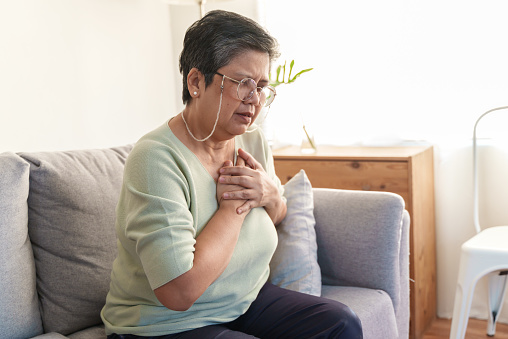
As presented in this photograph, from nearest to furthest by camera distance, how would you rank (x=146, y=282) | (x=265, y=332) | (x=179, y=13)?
(x=146, y=282), (x=265, y=332), (x=179, y=13)

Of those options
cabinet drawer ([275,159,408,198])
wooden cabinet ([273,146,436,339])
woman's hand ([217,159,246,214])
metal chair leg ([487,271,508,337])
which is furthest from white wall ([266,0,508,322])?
woman's hand ([217,159,246,214])

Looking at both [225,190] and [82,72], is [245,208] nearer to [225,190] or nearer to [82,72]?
[225,190]

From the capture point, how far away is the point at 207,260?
1.25 meters

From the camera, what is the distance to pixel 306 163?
2559 mm

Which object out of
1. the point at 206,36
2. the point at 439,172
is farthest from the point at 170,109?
the point at 206,36

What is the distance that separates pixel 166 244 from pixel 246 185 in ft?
1.06

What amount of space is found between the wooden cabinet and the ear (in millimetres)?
1178

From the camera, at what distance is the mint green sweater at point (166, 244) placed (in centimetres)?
120

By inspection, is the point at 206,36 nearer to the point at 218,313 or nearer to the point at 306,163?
the point at 218,313

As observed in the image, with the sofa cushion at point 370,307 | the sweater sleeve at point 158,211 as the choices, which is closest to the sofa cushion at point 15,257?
the sweater sleeve at point 158,211

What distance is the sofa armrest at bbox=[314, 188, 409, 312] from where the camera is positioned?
1.79 m

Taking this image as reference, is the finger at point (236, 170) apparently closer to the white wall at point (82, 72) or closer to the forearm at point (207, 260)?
the forearm at point (207, 260)

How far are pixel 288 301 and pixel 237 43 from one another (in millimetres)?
630

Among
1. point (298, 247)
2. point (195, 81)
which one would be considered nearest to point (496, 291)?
point (298, 247)
